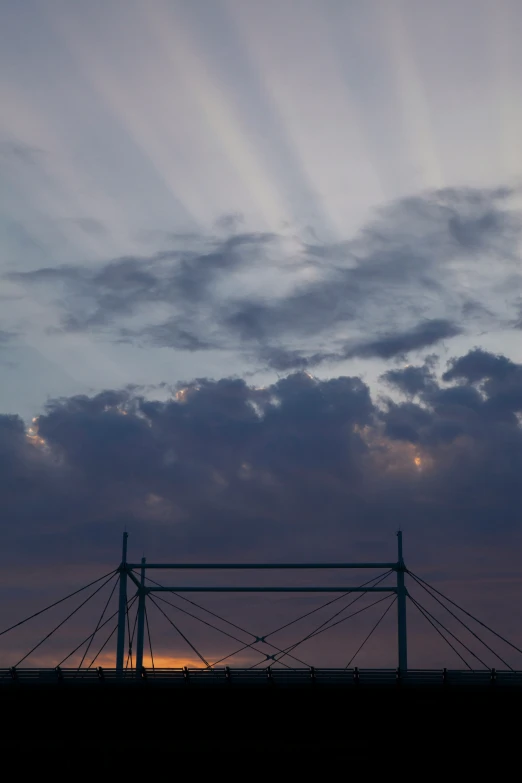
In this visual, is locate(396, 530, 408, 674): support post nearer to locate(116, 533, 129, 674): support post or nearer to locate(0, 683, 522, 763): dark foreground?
locate(0, 683, 522, 763): dark foreground

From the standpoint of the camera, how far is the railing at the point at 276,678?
2739 inches

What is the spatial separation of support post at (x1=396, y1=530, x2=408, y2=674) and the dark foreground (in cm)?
1518

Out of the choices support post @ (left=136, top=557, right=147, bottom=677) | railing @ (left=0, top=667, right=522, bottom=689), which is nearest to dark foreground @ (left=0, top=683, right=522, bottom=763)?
railing @ (left=0, top=667, right=522, bottom=689)

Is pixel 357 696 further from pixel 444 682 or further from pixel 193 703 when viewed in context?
pixel 193 703

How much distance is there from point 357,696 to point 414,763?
5.45 m

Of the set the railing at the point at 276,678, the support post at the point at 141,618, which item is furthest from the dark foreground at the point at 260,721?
the support post at the point at 141,618

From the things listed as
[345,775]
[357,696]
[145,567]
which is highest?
[145,567]

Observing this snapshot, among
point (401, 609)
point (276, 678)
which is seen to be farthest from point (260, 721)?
point (401, 609)

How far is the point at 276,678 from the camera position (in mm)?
71062

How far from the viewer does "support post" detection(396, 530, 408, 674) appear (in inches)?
3302

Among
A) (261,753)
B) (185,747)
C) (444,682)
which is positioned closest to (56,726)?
(185,747)

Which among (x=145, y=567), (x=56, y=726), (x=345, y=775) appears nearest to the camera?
(x=345, y=775)

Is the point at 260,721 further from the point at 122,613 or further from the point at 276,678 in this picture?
the point at 122,613

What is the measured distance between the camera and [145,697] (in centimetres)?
6975
